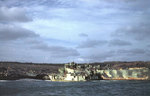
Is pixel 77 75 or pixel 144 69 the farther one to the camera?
pixel 77 75

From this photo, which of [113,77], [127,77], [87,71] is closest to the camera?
[127,77]

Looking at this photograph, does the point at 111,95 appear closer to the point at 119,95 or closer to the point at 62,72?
the point at 119,95

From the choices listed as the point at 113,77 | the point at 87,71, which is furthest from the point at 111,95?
the point at 87,71

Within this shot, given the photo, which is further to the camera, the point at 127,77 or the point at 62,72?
the point at 62,72

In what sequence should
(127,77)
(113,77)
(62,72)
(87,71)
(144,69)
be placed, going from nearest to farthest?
(144,69)
(127,77)
(113,77)
(87,71)
(62,72)

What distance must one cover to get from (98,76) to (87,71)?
11048 millimetres

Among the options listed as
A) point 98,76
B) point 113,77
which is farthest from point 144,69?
point 98,76

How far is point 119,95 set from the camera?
59312mm

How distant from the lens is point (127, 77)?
5792 inches

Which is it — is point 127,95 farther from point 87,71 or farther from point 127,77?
point 87,71

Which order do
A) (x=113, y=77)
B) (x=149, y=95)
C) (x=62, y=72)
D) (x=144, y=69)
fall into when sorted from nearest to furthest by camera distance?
1. (x=149, y=95)
2. (x=144, y=69)
3. (x=113, y=77)
4. (x=62, y=72)

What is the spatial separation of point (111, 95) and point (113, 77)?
98.9m

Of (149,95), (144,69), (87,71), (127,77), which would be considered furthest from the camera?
(87,71)

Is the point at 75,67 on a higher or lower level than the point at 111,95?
higher
